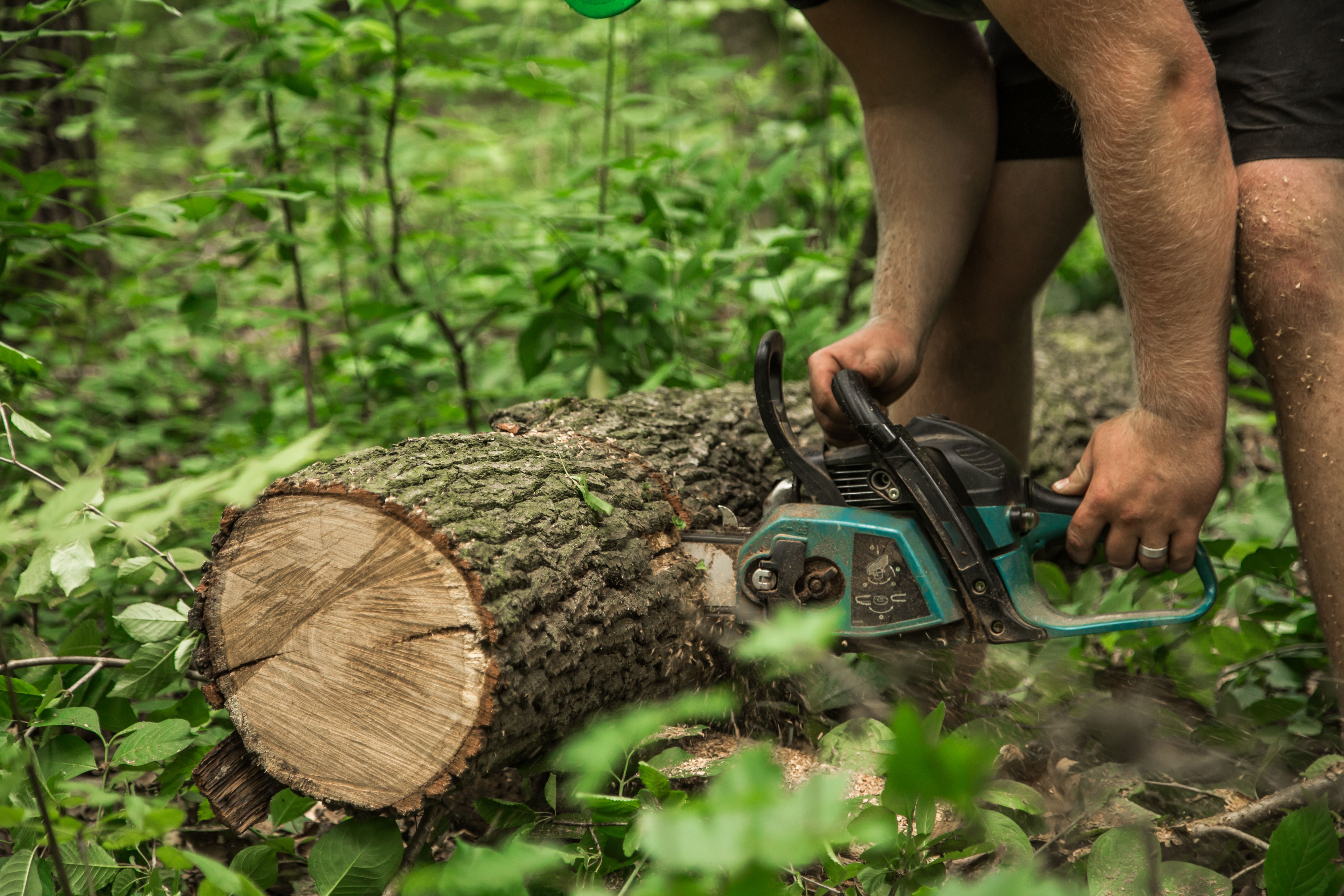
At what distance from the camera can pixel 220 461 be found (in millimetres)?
2695

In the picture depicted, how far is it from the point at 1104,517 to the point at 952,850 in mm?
688

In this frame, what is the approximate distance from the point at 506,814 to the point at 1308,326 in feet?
5.14

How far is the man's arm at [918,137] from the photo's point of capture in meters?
1.98

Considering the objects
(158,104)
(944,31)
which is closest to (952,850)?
(944,31)

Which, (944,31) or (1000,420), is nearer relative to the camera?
(944,31)

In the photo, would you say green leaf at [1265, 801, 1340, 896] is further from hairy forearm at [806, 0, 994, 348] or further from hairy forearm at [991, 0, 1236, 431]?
hairy forearm at [806, 0, 994, 348]

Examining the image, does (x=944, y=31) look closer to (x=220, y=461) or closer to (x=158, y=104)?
(x=220, y=461)

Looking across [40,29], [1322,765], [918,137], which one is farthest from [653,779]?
[40,29]

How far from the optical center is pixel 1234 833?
1.35 metres

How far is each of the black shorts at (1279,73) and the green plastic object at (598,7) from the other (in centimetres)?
83

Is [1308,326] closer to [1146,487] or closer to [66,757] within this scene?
[1146,487]

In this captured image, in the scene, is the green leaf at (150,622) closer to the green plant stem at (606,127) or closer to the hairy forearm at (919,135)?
the hairy forearm at (919,135)

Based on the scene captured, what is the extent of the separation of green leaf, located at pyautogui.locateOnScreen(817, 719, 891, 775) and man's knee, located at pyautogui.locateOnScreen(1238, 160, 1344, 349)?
95 centimetres

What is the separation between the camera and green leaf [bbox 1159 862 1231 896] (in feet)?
3.82
